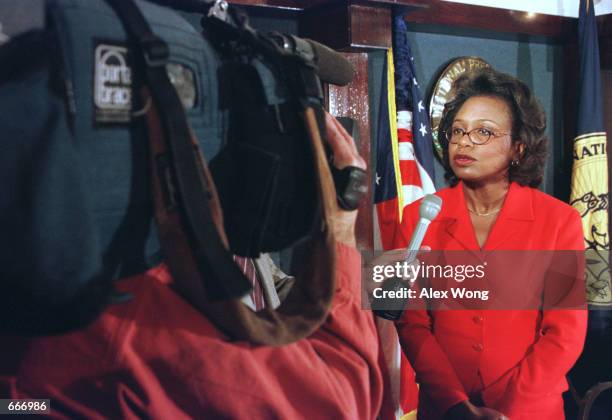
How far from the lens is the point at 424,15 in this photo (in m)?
1.71

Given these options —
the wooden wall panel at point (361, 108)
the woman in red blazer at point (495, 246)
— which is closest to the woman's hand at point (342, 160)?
the woman in red blazer at point (495, 246)

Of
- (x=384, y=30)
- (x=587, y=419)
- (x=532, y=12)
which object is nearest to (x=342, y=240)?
(x=384, y=30)

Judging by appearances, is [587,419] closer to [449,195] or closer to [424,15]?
[449,195]

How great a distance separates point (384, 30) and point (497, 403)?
0.90m

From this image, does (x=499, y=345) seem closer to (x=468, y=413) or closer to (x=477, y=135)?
(x=468, y=413)

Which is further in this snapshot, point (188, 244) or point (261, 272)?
point (261, 272)

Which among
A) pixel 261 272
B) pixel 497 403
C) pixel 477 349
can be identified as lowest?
pixel 497 403

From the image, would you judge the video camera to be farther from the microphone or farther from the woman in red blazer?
the woman in red blazer

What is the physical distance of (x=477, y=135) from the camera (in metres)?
1.31

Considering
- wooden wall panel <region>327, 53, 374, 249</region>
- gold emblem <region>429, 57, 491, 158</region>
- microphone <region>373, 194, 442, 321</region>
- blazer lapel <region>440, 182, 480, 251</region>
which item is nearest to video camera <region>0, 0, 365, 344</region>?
microphone <region>373, 194, 442, 321</region>

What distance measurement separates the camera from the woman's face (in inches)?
51.2

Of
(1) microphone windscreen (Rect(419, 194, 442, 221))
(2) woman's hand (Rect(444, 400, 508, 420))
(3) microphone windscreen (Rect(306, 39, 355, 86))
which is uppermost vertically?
(3) microphone windscreen (Rect(306, 39, 355, 86))

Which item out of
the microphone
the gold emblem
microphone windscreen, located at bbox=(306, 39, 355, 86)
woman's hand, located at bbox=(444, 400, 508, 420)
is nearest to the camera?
microphone windscreen, located at bbox=(306, 39, 355, 86)

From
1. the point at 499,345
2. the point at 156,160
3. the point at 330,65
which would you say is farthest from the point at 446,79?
the point at 156,160
